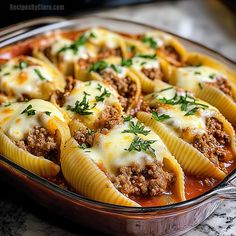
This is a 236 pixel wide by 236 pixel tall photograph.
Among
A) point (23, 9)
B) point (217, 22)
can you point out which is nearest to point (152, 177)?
point (23, 9)

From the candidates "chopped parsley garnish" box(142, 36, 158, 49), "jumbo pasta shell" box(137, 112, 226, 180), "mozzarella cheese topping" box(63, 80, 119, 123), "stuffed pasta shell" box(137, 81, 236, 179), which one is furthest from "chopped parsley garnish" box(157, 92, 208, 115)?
"chopped parsley garnish" box(142, 36, 158, 49)

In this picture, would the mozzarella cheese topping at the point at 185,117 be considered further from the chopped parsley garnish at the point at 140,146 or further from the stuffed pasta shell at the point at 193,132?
the chopped parsley garnish at the point at 140,146

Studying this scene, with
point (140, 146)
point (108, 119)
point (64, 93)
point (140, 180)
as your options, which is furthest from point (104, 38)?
point (140, 180)

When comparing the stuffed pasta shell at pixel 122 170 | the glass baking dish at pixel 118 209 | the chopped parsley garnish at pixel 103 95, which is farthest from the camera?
the chopped parsley garnish at pixel 103 95

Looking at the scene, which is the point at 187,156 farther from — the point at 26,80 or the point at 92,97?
the point at 26,80

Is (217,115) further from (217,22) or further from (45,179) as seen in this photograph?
(217,22)

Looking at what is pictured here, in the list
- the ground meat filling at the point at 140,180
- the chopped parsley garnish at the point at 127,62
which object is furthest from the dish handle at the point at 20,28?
the ground meat filling at the point at 140,180
